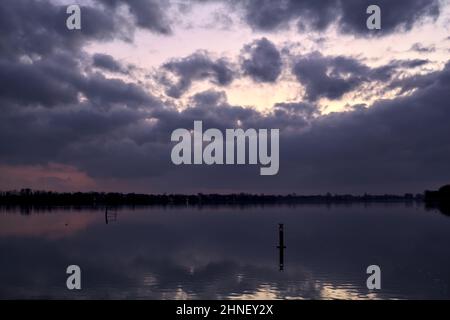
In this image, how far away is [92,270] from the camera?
45281mm

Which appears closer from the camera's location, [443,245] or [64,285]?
[64,285]

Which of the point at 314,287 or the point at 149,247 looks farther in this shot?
the point at 149,247

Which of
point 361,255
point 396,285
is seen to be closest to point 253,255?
point 361,255

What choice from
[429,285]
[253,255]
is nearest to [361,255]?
[253,255]

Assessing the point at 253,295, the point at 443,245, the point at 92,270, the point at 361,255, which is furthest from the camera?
the point at 443,245

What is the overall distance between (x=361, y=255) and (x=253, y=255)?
12.9m

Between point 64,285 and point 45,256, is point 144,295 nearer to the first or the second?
point 64,285

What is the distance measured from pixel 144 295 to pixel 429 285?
22035 mm

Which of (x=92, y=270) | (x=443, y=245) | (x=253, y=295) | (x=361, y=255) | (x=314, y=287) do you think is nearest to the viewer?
(x=253, y=295)
